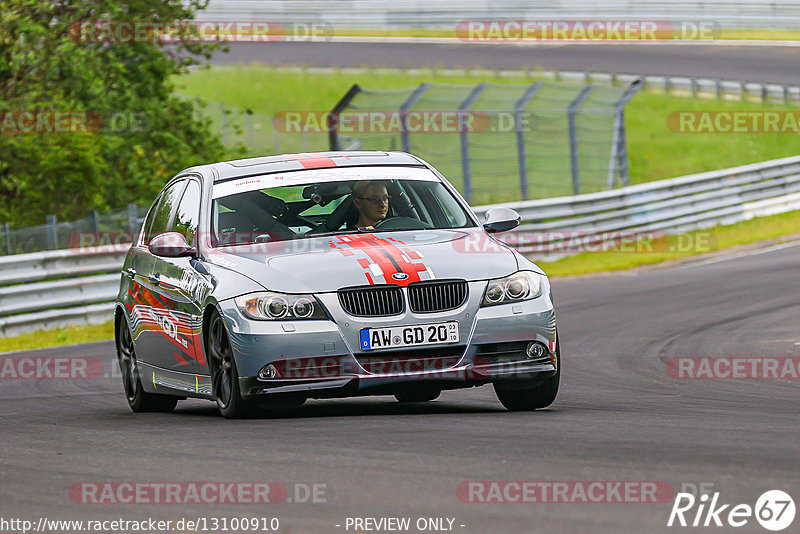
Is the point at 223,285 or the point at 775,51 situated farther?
the point at 775,51

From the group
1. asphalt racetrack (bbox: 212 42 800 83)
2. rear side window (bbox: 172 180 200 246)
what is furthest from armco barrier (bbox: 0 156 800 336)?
asphalt racetrack (bbox: 212 42 800 83)

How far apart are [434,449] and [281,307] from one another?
1753mm

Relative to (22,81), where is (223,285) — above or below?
above

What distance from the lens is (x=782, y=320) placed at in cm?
1438

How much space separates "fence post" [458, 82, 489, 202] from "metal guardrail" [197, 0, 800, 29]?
19373mm

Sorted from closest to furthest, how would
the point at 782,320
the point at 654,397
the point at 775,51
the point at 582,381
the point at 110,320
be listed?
the point at 654,397 → the point at 582,381 → the point at 782,320 → the point at 110,320 → the point at 775,51

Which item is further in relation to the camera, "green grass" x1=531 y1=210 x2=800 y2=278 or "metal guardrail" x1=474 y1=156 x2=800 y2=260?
"metal guardrail" x1=474 y1=156 x2=800 y2=260

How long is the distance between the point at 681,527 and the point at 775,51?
3850cm

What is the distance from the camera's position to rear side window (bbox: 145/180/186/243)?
33.2 ft

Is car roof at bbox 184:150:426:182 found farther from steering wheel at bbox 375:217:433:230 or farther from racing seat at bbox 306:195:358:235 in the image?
steering wheel at bbox 375:217:433:230

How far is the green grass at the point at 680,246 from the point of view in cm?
2242

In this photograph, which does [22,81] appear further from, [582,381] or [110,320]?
[582,381]

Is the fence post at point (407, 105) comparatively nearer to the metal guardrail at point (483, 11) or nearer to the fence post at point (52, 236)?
the fence post at point (52, 236)

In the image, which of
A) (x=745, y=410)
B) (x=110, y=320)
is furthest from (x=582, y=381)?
(x=110, y=320)
